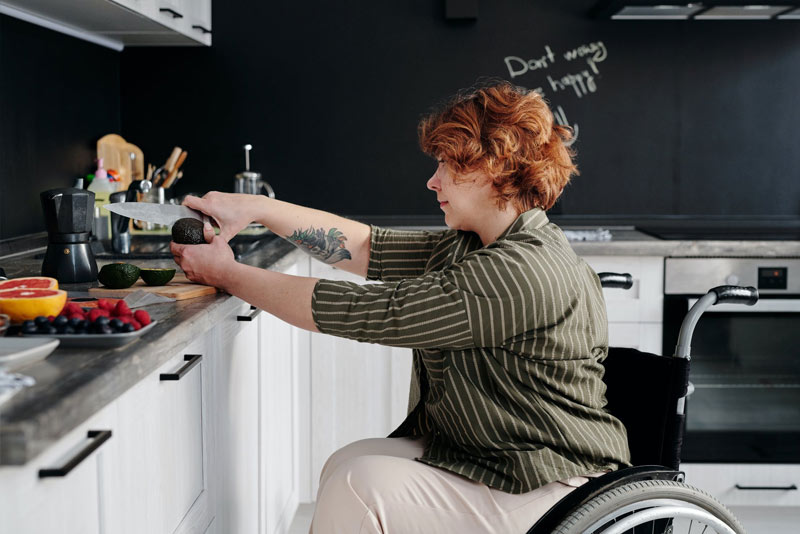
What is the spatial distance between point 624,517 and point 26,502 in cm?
85

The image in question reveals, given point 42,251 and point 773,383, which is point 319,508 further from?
point 773,383

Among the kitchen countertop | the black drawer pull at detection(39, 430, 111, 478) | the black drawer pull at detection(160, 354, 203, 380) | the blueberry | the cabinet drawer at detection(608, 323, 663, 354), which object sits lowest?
the cabinet drawer at detection(608, 323, 663, 354)

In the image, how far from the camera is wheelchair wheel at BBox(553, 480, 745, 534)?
4.16 feet

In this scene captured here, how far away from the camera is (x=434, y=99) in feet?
11.0

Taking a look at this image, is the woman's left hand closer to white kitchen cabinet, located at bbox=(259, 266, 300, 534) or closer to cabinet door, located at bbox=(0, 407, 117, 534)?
cabinet door, located at bbox=(0, 407, 117, 534)

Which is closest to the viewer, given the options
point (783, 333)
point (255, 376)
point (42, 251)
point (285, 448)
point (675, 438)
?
point (675, 438)

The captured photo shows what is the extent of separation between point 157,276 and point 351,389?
4.36 feet

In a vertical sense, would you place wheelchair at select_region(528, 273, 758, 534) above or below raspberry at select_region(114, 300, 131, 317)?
below

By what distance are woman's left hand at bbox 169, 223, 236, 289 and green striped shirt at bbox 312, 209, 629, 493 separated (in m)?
0.21

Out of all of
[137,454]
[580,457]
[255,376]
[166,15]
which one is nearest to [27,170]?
[166,15]

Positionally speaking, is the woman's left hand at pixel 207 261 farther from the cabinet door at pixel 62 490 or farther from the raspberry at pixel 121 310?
the cabinet door at pixel 62 490

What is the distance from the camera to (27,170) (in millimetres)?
2490

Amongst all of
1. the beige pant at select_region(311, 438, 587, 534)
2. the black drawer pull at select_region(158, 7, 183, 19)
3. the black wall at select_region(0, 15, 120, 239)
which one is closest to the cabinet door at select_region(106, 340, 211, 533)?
the beige pant at select_region(311, 438, 587, 534)

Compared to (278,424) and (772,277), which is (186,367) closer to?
(278,424)
